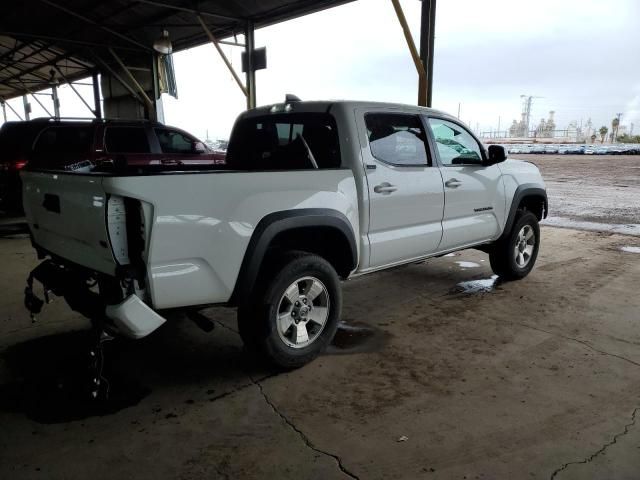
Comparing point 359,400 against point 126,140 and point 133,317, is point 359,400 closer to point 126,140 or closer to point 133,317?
point 133,317

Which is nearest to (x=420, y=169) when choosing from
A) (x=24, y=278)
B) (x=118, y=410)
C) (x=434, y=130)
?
(x=434, y=130)

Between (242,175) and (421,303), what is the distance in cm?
257

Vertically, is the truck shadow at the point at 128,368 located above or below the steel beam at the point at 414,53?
below

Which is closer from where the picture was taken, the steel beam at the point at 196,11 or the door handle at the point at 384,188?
the door handle at the point at 384,188

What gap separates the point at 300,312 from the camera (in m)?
3.20

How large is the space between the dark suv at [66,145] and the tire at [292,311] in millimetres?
5323

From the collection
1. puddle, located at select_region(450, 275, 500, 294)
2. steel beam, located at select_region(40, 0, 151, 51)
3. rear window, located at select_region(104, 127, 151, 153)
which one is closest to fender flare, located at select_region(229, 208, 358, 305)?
puddle, located at select_region(450, 275, 500, 294)

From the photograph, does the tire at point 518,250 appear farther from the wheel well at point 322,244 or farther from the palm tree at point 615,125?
the palm tree at point 615,125

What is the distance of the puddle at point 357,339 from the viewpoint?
3.56 m

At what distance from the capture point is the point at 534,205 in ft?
18.2

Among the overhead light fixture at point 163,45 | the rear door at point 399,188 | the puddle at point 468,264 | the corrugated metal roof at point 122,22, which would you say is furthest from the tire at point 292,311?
the overhead light fixture at point 163,45

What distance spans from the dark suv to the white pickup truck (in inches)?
182

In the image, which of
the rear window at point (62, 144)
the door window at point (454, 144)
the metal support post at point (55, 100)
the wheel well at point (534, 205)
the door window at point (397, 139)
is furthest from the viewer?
the metal support post at point (55, 100)

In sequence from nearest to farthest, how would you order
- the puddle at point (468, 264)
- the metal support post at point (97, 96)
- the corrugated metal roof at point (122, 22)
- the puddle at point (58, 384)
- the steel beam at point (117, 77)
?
the puddle at point (58, 384) < the puddle at point (468, 264) < the corrugated metal roof at point (122, 22) < the steel beam at point (117, 77) < the metal support post at point (97, 96)
